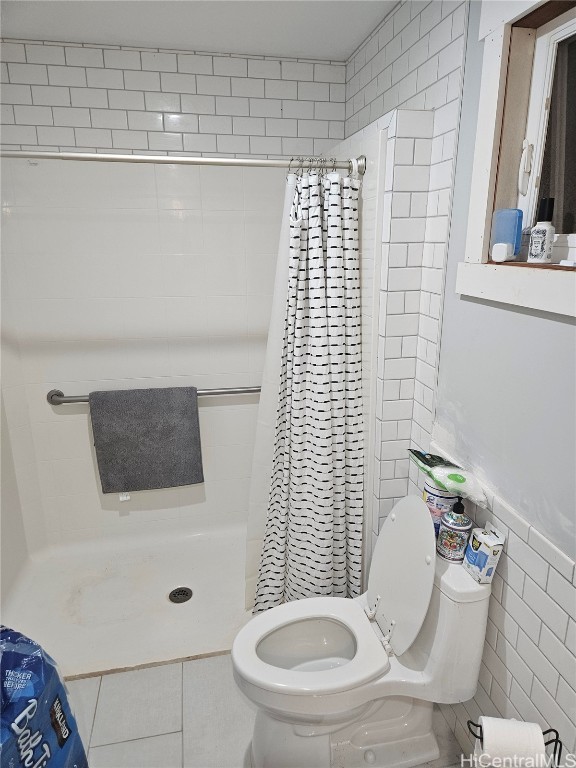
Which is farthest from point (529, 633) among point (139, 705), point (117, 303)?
point (117, 303)

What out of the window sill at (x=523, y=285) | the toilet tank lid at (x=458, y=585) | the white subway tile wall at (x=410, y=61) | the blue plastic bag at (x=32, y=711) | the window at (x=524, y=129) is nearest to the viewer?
the blue plastic bag at (x=32, y=711)

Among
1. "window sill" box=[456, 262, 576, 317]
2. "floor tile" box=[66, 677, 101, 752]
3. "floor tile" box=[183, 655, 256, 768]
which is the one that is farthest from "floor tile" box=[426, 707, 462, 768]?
"window sill" box=[456, 262, 576, 317]

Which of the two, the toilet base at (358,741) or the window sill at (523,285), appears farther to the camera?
the toilet base at (358,741)

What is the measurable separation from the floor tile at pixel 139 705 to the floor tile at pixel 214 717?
46mm

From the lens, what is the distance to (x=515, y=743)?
3.44 feet

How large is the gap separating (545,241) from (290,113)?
5.17ft

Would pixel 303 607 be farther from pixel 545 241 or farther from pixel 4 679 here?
pixel 545 241

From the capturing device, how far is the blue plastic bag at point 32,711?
0.92 metres

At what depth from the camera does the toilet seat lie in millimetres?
1364

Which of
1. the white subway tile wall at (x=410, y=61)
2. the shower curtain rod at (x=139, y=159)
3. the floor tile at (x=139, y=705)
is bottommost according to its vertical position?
the floor tile at (x=139, y=705)

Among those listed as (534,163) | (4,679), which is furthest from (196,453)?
(534,163)

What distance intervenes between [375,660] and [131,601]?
1.31 meters

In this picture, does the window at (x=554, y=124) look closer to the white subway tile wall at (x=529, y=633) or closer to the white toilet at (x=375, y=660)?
the white subway tile wall at (x=529, y=633)

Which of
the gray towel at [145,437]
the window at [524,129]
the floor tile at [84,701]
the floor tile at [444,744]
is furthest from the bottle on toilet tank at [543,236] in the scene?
the floor tile at [84,701]
